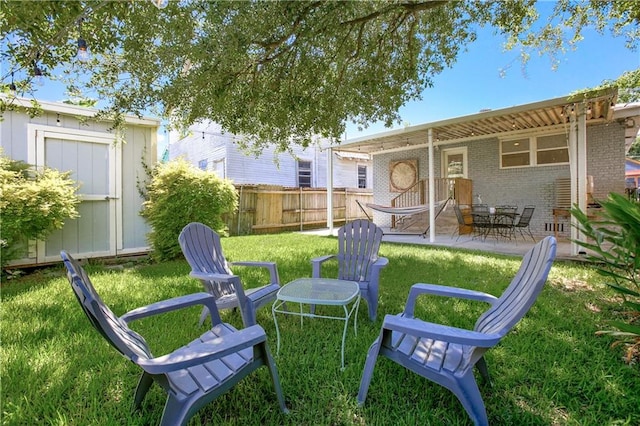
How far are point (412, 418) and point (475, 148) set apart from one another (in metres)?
10.1

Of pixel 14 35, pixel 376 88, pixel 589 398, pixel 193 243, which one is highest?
pixel 376 88

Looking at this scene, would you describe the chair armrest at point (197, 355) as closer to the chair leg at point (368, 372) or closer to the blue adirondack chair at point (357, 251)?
the chair leg at point (368, 372)

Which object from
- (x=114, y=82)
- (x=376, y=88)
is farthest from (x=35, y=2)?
(x=376, y=88)

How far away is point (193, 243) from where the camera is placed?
3145 millimetres

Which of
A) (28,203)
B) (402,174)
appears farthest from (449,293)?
(402,174)

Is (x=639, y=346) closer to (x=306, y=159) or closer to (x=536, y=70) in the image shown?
(x=536, y=70)

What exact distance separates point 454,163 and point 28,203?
11204 mm

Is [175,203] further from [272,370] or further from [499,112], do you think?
[499,112]

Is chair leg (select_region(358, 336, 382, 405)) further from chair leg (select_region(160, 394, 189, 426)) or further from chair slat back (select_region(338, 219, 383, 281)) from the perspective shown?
chair slat back (select_region(338, 219, 383, 281))

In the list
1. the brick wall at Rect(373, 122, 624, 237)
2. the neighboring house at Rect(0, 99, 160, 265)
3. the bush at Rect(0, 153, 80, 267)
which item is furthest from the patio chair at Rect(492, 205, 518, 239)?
the bush at Rect(0, 153, 80, 267)

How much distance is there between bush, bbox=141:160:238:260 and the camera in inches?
240

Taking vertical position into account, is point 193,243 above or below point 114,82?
below

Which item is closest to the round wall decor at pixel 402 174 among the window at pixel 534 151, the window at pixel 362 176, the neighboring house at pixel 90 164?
the window at pixel 534 151

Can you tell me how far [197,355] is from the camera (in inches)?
56.5
